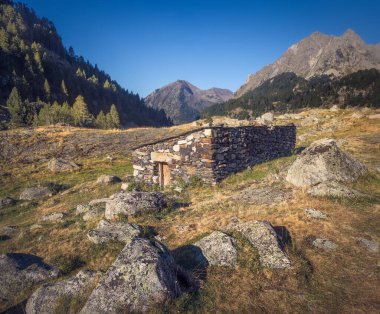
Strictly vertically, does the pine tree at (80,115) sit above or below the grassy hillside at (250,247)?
above

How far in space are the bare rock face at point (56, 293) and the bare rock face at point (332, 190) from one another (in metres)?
9.40

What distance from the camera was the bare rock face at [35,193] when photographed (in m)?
22.1

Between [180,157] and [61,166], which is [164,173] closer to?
[180,157]

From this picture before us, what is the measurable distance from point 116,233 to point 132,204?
8.77 ft

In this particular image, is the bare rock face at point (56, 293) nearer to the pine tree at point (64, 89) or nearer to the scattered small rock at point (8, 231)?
the scattered small rock at point (8, 231)

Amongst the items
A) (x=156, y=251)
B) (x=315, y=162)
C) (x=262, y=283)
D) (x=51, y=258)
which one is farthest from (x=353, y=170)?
(x=51, y=258)

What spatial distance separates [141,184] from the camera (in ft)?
61.2

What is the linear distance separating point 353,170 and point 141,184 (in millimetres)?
13622

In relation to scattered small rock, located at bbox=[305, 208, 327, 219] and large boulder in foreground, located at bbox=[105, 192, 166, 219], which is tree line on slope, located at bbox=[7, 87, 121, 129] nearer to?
large boulder in foreground, located at bbox=[105, 192, 166, 219]

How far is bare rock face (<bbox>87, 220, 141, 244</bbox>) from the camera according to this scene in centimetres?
896

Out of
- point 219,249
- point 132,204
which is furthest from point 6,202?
point 219,249

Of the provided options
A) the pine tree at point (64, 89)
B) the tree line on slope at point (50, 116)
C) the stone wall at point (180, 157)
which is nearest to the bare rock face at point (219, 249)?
the stone wall at point (180, 157)

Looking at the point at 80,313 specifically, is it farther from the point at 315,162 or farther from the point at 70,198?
the point at 70,198

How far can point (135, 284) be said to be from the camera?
522 centimetres
